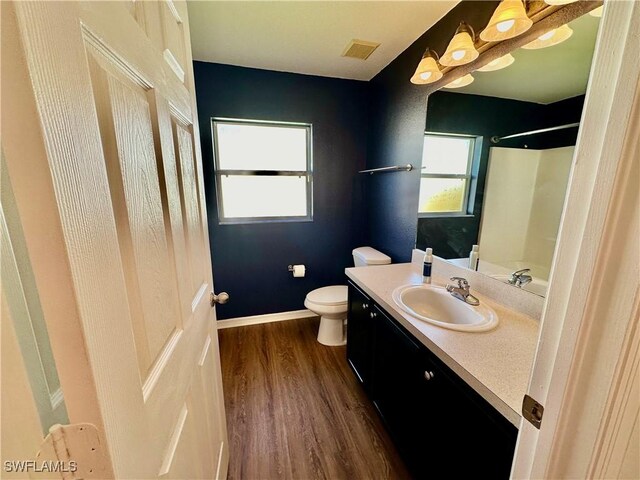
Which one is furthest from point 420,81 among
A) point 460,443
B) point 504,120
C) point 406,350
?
point 460,443

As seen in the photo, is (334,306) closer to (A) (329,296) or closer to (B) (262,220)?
(A) (329,296)

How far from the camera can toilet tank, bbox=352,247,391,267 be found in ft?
7.45

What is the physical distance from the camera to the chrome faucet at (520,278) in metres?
1.25

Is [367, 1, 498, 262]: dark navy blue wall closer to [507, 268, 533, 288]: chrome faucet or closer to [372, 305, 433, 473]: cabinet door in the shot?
[507, 268, 533, 288]: chrome faucet

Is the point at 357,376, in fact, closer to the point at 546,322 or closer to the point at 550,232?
the point at 550,232

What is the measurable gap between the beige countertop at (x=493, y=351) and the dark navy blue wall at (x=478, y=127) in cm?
45

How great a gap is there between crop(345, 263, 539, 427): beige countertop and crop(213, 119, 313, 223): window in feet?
5.11

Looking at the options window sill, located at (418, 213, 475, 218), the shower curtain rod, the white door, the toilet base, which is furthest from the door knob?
the shower curtain rod

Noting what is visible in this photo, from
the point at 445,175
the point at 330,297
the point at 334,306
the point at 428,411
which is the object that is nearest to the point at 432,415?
the point at 428,411

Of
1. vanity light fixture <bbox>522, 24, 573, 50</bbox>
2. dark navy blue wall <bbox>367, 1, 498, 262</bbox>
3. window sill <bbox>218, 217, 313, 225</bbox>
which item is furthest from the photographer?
window sill <bbox>218, 217, 313, 225</bbox>

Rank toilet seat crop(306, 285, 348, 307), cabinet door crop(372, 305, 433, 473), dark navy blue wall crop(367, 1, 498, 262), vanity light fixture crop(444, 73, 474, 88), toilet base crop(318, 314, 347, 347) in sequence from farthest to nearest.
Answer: toilet base crop(318, 314, 347, 347) < toilet seat crop(306, 285, 348, 307) < dark navy blue wall crop(367, 1, 498, 262) < vanity light fixture crop(444, 73, 474, 88) < cabinet door crop(372, 305, 433, 473)

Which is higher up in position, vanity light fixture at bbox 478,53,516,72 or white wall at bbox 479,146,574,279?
vanity light fixture at bbox 478,53,516,72

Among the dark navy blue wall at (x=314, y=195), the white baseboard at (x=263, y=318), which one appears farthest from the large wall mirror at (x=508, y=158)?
the white baseboard at (x=263, y=318)

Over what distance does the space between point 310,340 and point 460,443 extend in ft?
5.30
